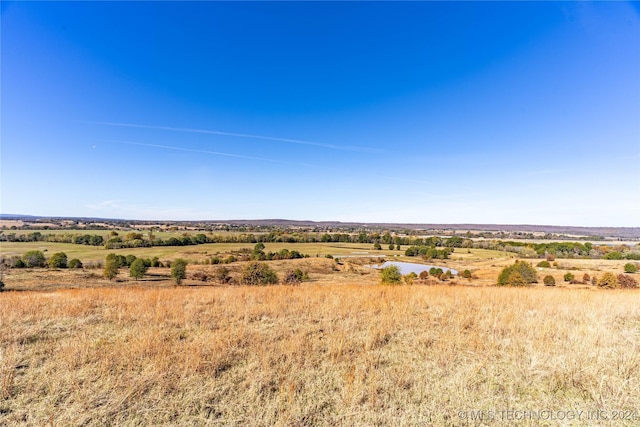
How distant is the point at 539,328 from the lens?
575cm

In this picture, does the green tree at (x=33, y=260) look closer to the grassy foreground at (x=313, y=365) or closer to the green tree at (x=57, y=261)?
the green tree at (x=57, y=261)

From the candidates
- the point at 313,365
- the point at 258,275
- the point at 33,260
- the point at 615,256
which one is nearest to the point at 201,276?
the point at 258,275

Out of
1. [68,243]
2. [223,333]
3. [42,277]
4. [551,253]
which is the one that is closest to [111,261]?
[42,277]

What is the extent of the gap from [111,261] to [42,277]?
10025 mm

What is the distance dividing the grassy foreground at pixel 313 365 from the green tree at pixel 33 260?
64.7 m

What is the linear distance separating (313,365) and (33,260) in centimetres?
7299

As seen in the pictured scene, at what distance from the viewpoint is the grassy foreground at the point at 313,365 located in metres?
3.15

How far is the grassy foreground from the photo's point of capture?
3.15 meters

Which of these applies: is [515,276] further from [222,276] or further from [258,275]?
[222,276]

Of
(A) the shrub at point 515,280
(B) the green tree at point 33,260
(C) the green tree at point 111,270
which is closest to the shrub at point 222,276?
(C) the green tree at point 111,270

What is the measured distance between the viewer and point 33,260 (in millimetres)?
52344

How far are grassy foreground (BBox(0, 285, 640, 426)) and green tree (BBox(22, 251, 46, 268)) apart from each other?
64.7 m

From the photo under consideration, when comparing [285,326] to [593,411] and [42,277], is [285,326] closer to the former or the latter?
[593,411]

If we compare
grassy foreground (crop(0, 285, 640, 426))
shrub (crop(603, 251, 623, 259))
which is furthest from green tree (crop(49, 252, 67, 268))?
shrub (crop(603, 251, 623, 259))
